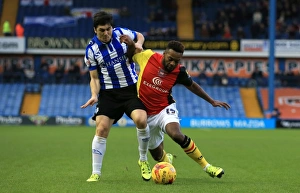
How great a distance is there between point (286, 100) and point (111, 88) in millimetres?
29846

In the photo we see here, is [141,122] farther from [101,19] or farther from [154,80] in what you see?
[101,19]

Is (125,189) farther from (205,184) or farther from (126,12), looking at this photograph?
(126,12)

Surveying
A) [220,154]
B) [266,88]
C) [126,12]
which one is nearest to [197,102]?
[266,88]

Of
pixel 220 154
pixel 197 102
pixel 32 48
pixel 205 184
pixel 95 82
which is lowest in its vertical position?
pixel 197 102

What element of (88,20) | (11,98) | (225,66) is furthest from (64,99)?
(225,66)

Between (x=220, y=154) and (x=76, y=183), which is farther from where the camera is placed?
(x=220, y=154)

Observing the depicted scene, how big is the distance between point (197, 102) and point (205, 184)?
28.7m

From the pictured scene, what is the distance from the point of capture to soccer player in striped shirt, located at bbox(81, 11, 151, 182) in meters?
9.21

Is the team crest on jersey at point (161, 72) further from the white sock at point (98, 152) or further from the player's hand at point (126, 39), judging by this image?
the white sock at point (98, 152)

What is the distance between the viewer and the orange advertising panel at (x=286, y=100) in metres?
37.2

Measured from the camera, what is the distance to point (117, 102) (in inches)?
372

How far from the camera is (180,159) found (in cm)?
1352

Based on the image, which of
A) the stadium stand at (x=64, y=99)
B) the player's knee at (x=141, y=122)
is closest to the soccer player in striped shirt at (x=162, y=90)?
the player's knee at (x=141, y=122)

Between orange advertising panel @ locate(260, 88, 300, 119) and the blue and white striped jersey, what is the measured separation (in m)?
28.4
